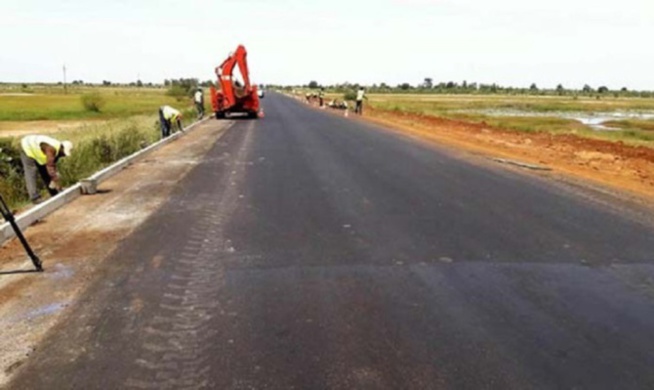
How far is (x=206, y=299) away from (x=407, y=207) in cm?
451

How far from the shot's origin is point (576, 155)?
17422 millimetres

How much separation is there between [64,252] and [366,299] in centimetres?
362

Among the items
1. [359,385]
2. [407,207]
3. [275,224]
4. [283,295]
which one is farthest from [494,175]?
[359,385]

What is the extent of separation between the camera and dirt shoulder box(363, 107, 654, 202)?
40.8 ft

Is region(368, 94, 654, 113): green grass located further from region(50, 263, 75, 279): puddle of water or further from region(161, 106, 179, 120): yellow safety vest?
region(50, 263, 75, 279): puddle of water

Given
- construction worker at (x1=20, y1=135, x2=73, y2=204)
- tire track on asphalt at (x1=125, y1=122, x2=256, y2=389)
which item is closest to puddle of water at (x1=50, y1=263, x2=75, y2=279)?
tire track on asphalt at (x1=125, y1=122, x2=256, y2=389)

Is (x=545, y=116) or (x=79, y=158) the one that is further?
(x=545, y=116)

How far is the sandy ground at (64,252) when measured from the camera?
4559mm

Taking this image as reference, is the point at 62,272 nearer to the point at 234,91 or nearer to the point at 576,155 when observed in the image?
the point at 576,155

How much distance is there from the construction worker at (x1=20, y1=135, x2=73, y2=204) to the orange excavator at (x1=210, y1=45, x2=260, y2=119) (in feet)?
62.1

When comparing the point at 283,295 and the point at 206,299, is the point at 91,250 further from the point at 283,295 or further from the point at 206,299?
the point at 283,295

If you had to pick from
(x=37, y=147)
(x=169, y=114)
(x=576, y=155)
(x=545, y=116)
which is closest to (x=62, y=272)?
(x=37, y=147)

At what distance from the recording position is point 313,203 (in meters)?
9.13

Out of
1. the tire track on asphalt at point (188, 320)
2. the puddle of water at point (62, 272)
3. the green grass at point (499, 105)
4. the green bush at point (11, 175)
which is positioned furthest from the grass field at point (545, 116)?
the puddle of water at point (62, 272)
